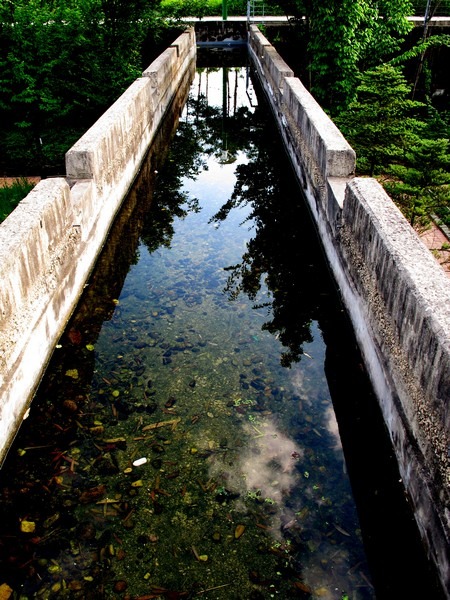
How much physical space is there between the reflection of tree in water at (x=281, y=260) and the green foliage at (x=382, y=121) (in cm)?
145

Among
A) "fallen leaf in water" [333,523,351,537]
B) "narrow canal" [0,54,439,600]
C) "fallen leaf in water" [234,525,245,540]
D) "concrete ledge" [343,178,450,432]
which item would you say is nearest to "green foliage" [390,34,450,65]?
"narrow canal" [0,54,439,600]


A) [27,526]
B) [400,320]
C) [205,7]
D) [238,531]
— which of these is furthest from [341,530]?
[205,7]

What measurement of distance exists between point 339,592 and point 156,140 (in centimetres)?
1120

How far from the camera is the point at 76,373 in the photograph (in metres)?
5.95

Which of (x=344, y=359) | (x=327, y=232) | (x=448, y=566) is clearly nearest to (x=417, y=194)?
(x=327, y=232)

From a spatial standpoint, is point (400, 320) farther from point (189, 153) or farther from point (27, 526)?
point (189, 153)

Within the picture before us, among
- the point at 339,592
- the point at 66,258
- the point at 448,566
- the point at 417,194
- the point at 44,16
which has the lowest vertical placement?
the point at 339,592

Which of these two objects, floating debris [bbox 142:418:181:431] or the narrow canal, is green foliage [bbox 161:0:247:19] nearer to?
the narrow canal

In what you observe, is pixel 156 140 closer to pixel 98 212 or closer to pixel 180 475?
pixel 98 212

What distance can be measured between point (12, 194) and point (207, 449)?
5.40 meters

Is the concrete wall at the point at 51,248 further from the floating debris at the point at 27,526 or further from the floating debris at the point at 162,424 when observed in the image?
the floating debris at the point at 162,424

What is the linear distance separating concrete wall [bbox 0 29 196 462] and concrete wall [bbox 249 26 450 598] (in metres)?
3.17

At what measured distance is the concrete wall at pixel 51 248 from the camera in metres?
4.81

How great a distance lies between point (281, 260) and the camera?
8320 mm
